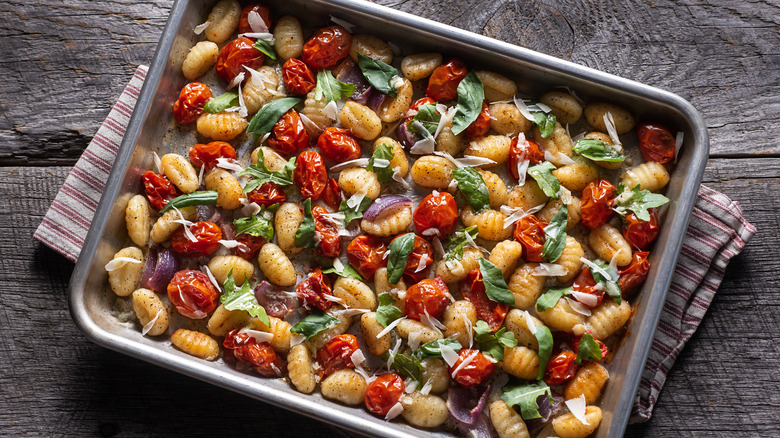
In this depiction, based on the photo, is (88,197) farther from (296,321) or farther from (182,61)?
(296,321)

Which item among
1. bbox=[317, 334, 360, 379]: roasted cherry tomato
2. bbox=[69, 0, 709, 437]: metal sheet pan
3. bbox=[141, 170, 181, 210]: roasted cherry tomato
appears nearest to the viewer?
bbox=[69, 0, 709, 437]: metal sheet pan

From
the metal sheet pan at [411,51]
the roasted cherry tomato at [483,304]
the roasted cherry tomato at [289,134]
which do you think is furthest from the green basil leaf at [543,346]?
the roasted cherry tomato at [289,134]

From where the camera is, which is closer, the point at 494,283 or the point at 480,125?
the point at 494,283

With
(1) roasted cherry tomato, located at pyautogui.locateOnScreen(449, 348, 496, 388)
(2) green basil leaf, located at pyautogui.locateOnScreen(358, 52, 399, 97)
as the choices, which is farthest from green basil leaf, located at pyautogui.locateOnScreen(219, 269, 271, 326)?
(2) green basil leaf, located at pyautogui.locateOnScreen(358, 52, 399, 97)

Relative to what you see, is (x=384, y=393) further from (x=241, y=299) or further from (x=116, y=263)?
(x=116, y=263)

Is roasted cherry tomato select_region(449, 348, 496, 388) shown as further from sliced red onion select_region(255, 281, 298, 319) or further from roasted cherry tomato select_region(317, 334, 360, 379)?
sliced red onion select_region(255, 281, 298, 319)

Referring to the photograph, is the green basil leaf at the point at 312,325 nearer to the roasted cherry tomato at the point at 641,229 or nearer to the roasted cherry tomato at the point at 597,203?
the roasted cherry tomato at the point at 597,203

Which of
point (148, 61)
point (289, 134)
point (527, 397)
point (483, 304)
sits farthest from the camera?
point (148, 61)

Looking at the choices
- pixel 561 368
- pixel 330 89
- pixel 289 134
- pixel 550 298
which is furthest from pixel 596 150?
pixel 289 134
